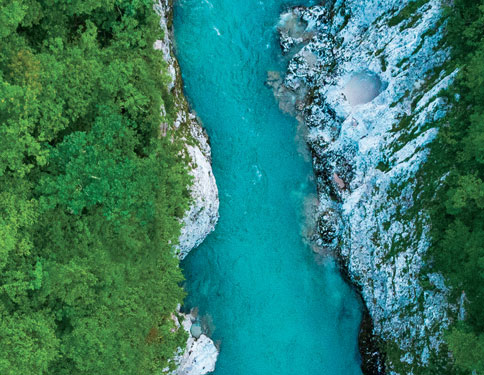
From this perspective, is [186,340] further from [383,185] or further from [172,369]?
[383,185]

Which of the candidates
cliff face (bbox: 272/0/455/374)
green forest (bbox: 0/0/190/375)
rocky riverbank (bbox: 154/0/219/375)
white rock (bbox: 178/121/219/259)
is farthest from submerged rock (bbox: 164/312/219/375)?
cliff face (bbox: 272/0/455/374)

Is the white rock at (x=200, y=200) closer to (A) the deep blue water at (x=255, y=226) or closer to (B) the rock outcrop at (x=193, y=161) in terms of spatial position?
(B) the rock outcrop at (x=193, y=161)

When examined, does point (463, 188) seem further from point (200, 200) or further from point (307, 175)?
point (200, 200)

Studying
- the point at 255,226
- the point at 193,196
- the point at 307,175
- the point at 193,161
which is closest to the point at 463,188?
the point at 307,175

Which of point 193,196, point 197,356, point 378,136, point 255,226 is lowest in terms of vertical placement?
point 197,356

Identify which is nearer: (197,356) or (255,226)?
(197,356)

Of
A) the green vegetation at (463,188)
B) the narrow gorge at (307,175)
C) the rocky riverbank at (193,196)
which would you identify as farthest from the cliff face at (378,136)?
the rocky riverbank at (193,196)
